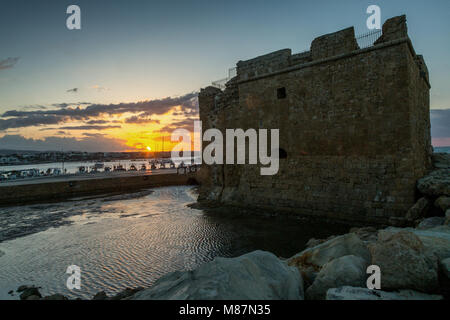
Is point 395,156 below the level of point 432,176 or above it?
above

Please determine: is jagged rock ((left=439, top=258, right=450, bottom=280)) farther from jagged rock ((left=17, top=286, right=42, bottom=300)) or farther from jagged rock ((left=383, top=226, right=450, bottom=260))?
jagged rock ((left=17, top=286, right=42, bottom=300))

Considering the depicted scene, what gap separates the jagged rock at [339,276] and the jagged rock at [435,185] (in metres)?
6.40

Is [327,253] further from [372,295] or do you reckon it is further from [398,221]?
[398,221]

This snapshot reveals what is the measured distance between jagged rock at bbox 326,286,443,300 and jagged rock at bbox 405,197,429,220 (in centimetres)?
657

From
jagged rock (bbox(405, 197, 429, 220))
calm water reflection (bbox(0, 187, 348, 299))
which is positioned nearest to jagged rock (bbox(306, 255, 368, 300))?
calm water reflection (bbox(0, 187, 348, 299))

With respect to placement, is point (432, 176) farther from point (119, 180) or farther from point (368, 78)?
point (119, 180)

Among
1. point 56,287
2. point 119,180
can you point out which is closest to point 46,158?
point 119,180

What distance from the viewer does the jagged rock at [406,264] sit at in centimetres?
265

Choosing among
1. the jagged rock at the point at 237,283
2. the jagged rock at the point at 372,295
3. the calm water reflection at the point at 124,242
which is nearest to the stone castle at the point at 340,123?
the calm water reflection at the point at 124,242

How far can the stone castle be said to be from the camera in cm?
873

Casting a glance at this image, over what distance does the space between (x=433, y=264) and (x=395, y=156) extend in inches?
283

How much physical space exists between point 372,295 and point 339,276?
1.61 ft

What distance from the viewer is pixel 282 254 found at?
7.15 m

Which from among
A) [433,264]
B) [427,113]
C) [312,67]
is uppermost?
[312,67]
